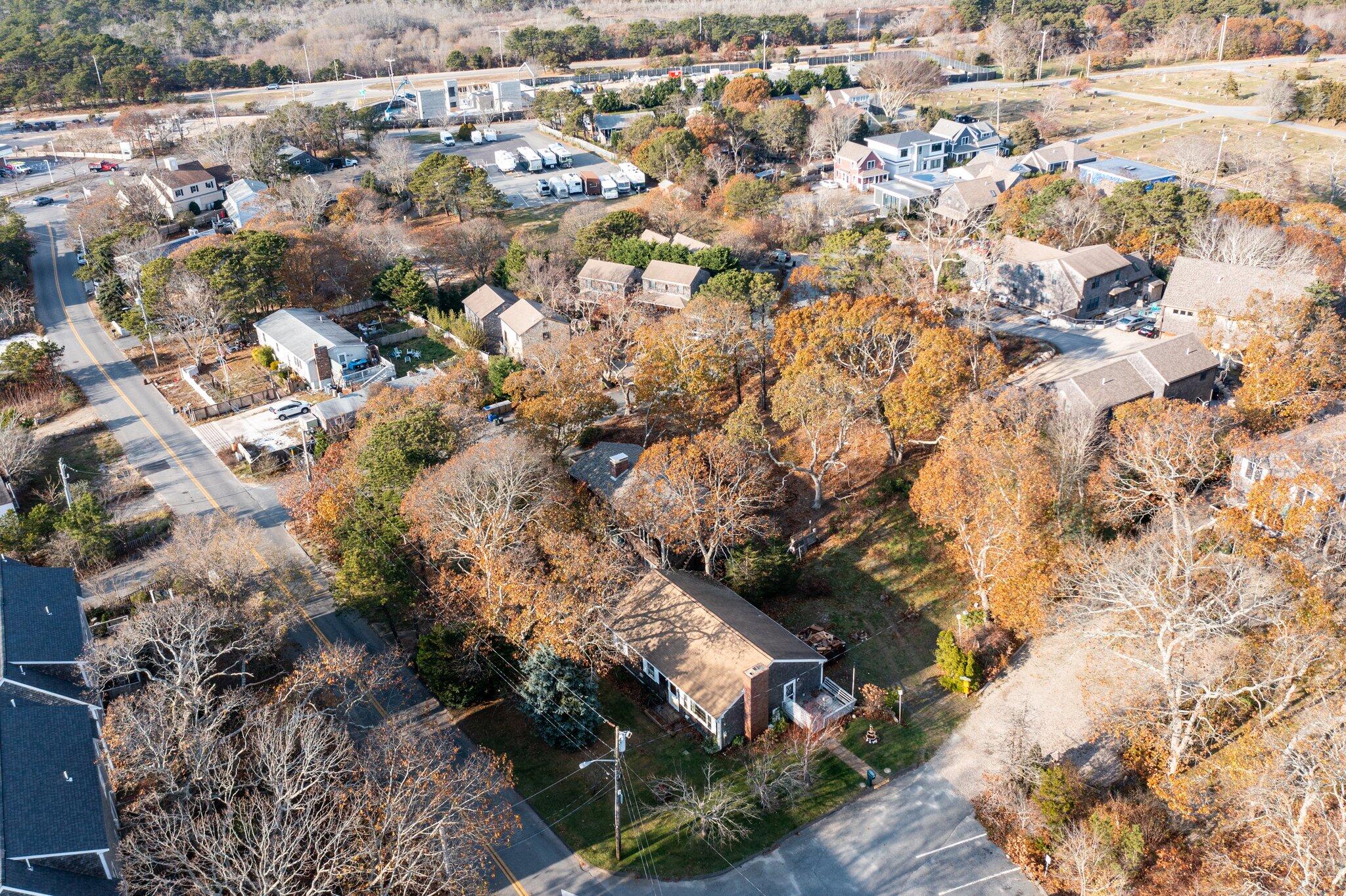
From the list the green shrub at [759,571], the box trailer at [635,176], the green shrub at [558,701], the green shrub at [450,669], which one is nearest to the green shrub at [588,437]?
the green shrub at [759,571]

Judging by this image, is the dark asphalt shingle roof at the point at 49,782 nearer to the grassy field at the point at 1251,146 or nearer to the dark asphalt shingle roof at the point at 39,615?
the dark asphalt shingle roof at the point at 39,615

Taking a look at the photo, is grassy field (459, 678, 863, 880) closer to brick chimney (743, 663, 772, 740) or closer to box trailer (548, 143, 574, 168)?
brick chimney (743, 663, 772, 740)

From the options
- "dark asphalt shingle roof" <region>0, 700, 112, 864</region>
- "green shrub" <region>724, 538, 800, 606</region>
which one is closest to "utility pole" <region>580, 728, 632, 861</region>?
"green shrub" <region>724, 538, 800, 606</region>

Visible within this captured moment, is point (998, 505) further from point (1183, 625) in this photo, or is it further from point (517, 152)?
point (517, 152)

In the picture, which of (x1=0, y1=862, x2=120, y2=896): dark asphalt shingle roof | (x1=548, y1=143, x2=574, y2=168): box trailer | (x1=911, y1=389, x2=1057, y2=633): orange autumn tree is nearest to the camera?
(x1=0, y1=862, x2=120, y2=896): dark asphalt shingle roof

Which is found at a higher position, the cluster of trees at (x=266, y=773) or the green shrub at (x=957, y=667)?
the cluster of trees at (x=266, y=773)

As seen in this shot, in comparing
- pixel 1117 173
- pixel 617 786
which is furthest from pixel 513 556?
pixel 1117 173

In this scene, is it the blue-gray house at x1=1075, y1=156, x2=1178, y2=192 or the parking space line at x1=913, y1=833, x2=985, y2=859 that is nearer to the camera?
the parking space line at x1=913, y1=833, x2=985, y2=859
